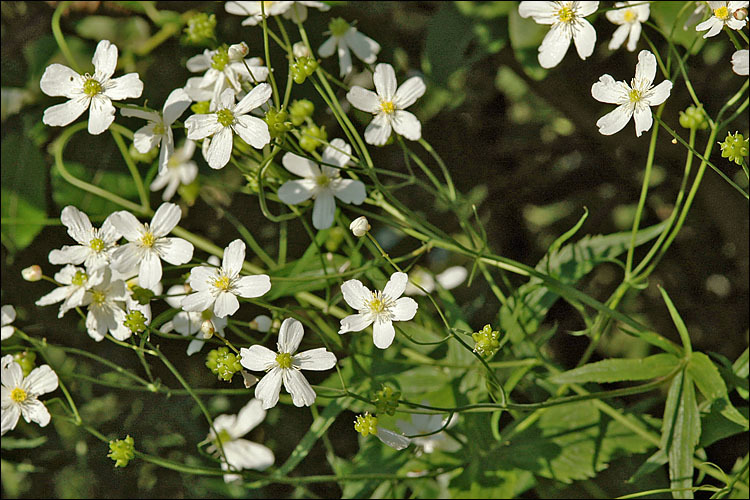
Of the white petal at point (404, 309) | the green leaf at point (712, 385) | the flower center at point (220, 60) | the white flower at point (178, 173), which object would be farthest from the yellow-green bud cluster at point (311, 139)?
the green leaf at point (712, 385)

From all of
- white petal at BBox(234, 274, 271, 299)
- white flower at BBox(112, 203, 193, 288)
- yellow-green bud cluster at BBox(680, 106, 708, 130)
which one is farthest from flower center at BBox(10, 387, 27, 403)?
yellow-green bud cluster at BBox(680, 106, 708, 130)

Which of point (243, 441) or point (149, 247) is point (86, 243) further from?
point (243, 441)

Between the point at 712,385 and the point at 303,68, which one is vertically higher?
the point at 303,68

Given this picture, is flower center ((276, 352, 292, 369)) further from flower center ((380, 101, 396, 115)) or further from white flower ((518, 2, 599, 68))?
white flower ((518, 2, 599, 68))

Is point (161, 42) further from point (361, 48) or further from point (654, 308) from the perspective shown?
point (654, 308)

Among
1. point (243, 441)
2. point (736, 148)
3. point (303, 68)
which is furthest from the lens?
point (243, 441)

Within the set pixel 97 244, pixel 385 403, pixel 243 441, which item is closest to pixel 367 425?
pixel 385 403

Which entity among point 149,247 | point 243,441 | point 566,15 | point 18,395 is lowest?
point 243,441

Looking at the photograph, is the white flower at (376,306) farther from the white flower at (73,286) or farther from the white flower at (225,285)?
the white flower at (73,286)
